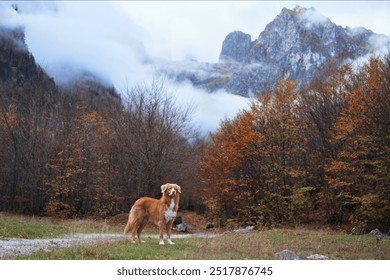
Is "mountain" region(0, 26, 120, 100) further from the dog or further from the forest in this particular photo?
the dog

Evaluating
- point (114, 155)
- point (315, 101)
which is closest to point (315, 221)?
point (315, 101)

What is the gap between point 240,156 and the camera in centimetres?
3053

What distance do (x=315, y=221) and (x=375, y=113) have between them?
10894 millimetres

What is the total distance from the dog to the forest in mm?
14116

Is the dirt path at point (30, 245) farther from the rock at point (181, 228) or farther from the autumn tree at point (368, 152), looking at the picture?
the autumn tree at point (368, 152)

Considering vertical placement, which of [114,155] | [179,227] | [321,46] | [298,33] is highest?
[298,33]

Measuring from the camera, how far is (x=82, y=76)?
84938mm

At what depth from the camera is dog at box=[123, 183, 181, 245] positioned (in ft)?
40.3

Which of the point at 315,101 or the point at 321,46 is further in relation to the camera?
the point at 321,46

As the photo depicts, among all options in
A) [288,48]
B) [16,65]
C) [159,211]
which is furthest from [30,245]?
[288,48]

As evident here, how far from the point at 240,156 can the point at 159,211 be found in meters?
18.8

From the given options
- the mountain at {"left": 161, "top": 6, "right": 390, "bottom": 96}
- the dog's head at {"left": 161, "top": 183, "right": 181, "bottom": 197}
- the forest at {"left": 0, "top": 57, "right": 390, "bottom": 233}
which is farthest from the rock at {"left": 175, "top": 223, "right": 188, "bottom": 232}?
the mountain at {"left": 161, "top": 6, "right": 390, "bottom": 96}

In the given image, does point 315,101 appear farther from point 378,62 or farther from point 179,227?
point 179,227

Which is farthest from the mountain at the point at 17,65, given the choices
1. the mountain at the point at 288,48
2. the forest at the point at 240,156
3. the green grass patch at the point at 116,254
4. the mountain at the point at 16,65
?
the green grass patch at the point at 116,254
